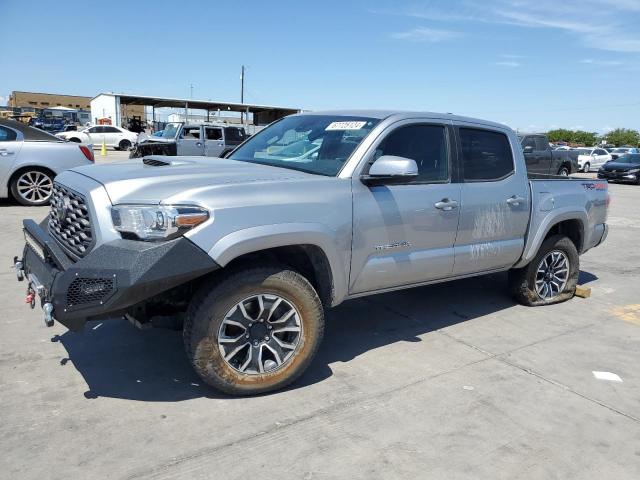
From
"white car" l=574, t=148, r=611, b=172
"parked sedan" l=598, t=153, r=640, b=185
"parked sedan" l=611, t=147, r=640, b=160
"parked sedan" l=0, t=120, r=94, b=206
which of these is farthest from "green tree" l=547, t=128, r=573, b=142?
"parked sedan" l=0, t=120, r=94, b=206


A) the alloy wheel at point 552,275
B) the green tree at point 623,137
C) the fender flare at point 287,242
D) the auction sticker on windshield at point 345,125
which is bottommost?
the alloy wheel at point 552,275

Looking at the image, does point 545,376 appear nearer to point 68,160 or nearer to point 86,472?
point 86,472

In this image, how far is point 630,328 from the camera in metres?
4.93

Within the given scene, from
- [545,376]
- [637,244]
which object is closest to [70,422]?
[545,376]

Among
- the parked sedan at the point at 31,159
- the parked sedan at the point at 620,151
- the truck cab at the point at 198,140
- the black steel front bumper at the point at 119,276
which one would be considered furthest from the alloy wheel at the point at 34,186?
the parked sedan at the point at 620,151

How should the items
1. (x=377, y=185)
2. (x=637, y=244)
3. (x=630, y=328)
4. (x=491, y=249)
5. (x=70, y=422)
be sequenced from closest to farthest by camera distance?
(x=70, y=422) < (x=377, y=185) < (x=491, y=249) < (x=630, y=328) < (x=637, y=244)

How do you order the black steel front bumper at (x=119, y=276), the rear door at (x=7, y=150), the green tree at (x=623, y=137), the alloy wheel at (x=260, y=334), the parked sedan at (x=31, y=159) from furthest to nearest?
the green tree at (x=623, y=137) < the parked sedan at (x=31, y=159) < the rear door at (x=7, y=150) < the alloy wheel at (x=260, y=334) < the black steel front bumper at (x=119, y=276)

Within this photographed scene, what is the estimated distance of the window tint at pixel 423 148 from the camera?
3.92 metres

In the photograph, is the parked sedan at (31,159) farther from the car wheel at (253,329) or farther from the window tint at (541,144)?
the window tint at (541,144)

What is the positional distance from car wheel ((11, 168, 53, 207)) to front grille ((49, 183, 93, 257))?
6641 millimetres

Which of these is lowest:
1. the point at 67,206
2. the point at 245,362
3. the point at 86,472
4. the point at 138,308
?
the point at 86,472

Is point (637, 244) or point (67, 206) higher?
point (67, 206)

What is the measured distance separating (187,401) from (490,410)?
6.18 ft

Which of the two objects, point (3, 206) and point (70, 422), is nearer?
point (70, 422)
